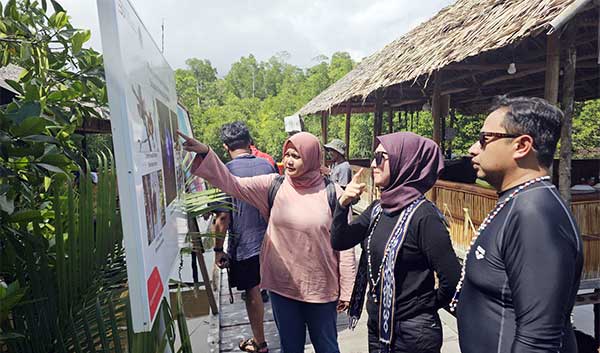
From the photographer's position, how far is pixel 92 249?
1.25m

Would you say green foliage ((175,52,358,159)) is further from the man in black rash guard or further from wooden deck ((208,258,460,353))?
the man in black rash guard

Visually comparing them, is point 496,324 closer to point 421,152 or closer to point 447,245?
point 447,245

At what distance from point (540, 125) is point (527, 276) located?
521 mm

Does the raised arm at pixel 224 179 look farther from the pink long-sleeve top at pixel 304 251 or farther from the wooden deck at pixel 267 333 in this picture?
the wooden deck at pixel 267 333

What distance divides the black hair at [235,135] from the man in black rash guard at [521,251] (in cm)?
212

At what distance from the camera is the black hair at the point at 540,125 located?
1.43m

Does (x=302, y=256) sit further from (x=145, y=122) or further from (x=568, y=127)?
(x=568, y=127)

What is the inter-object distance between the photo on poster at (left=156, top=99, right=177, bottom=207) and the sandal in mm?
2087

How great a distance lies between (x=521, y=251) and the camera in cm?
128

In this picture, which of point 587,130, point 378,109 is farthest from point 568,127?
point 587,130

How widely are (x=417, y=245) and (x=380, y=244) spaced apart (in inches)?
6.7

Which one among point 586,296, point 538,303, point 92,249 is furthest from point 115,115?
point 586,296

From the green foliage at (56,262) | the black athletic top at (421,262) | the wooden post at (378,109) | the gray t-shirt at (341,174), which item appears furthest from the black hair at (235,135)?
the wooden post at (378,109)

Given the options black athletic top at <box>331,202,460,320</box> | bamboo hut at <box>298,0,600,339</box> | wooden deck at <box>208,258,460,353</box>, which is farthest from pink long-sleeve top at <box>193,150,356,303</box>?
bamboo hut at <box>298,0,600,339</box>
